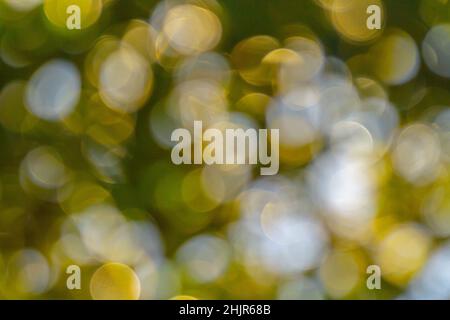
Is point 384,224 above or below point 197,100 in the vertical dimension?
below

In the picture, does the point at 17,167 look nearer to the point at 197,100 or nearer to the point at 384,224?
the point at 197,100

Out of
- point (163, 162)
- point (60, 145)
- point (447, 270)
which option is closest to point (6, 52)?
point (60, 145)

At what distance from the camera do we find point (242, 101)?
199cm

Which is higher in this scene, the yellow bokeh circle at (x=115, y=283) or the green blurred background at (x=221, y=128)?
the green blurred background at (x=221, y=128)

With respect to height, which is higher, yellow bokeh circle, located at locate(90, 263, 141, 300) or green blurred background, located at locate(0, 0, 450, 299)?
green blurred background, located at locate(0, 0, 450, 299)

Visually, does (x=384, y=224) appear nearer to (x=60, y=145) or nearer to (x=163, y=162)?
(x=163, y=162)

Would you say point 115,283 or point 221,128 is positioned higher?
point 221,128

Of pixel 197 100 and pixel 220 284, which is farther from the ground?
pixel 197 100

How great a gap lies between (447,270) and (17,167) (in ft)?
3.01

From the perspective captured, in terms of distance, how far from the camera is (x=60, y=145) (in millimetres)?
2004
